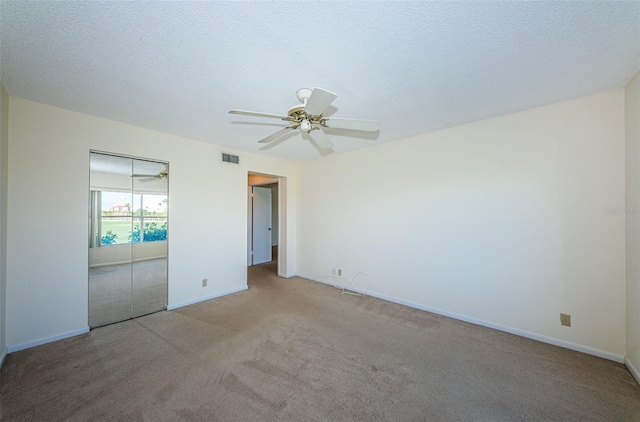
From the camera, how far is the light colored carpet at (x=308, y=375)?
63.1 inches

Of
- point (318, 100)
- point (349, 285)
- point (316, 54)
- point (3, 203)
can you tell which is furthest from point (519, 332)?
point (3, 203)


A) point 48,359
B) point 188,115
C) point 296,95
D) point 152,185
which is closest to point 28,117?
point 152,185

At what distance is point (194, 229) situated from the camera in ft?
11.6

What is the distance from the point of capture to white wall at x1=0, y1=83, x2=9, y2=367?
2.06 meters

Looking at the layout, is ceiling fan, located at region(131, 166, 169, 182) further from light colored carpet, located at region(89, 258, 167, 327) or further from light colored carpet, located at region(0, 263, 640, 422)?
light colored carpet, located at region(0, 263, 640, 422)

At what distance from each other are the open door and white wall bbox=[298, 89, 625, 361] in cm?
320

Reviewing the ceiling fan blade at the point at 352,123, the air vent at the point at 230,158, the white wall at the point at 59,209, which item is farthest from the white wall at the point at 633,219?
the white wall at the point at 59,209

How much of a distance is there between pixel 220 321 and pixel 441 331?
2686 mm

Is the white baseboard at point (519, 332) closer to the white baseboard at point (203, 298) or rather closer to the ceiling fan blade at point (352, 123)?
the white baseboard at point (203, 298)

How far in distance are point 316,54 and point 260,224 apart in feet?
16.9

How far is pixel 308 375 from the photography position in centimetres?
195

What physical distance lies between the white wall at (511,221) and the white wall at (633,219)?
8 centimetres

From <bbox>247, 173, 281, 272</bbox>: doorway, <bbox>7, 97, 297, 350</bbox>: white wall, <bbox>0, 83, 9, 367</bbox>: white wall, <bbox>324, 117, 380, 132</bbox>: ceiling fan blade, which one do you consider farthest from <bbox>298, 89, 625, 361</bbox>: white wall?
<bbox>0, 83, 9, 367</bbox>: white wall

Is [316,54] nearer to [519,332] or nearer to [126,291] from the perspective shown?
[519,332]
